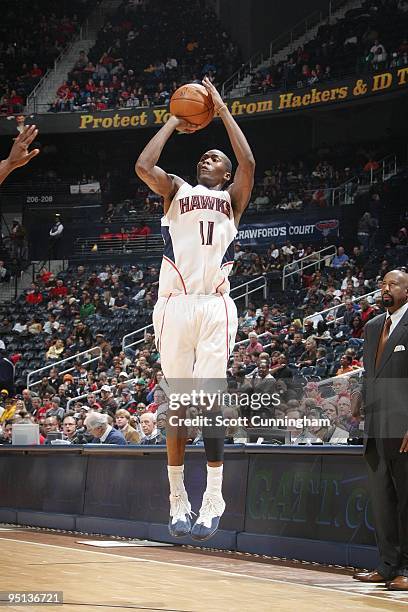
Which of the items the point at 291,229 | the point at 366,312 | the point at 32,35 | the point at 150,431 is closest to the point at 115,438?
the point at 150,431

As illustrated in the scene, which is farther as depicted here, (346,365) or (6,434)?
(6,434)

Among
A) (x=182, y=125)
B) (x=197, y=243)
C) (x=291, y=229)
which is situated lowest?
(x=197, y=243)

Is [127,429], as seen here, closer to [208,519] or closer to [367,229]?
[208,519]

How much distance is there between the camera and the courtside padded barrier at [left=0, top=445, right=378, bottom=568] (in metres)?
7.57

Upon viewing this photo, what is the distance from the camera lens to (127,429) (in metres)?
11.0

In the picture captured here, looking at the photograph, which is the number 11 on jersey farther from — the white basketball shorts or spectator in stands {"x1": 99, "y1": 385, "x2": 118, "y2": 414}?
spectator in stands {"x1": 99, "y1": 385, "x2": 118, "y2": 414}

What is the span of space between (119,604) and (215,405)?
1140 mm

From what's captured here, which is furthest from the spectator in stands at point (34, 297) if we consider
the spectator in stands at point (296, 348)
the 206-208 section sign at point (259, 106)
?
the spectator in stands at point (296, 348)

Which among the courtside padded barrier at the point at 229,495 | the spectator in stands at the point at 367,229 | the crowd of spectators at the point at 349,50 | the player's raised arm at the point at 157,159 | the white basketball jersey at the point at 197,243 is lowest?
the courtside padded barrier at the point at 229,495

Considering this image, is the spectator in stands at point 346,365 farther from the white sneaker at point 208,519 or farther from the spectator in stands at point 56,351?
the spectator in stands at point 56,351

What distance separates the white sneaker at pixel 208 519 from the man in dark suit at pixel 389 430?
1751 mm

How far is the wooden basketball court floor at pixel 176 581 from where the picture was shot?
521 centimetres

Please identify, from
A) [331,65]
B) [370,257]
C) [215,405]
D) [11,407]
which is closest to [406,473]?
[215,405]

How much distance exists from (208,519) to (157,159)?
75.0 inches
